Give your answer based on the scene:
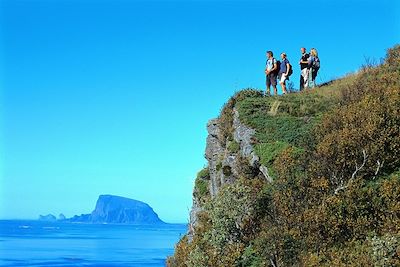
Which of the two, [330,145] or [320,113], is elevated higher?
[320,113]

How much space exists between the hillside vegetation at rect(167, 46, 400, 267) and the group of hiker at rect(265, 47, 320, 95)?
717cm

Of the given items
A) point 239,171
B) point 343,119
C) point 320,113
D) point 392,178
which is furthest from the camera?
point 320,113

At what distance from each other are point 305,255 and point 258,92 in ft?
43.5

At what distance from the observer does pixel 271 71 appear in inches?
1040

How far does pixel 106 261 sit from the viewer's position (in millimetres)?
80812

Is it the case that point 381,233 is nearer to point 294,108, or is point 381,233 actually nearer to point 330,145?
point 330,145

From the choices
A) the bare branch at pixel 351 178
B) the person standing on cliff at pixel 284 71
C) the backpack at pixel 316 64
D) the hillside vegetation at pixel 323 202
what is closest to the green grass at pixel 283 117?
the hillside vegetation at pixel 323 202

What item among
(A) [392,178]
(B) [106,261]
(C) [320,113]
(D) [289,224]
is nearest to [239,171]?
(C) [320,113]

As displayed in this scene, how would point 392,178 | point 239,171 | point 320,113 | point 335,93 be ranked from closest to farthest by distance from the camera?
point 392,178
point 239,171
point 320,113
point 335,93

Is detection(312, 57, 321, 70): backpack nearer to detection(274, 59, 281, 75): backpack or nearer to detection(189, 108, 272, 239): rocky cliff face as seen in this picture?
detection(274, 59, 281, 75): backpack

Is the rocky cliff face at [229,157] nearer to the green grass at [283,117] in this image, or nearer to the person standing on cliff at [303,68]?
the green grass at [283,117]

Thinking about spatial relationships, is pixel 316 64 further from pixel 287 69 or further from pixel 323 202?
pixel 323 202

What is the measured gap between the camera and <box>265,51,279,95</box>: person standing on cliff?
1029 inches

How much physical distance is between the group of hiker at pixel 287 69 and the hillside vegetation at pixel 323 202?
7.17 metres
